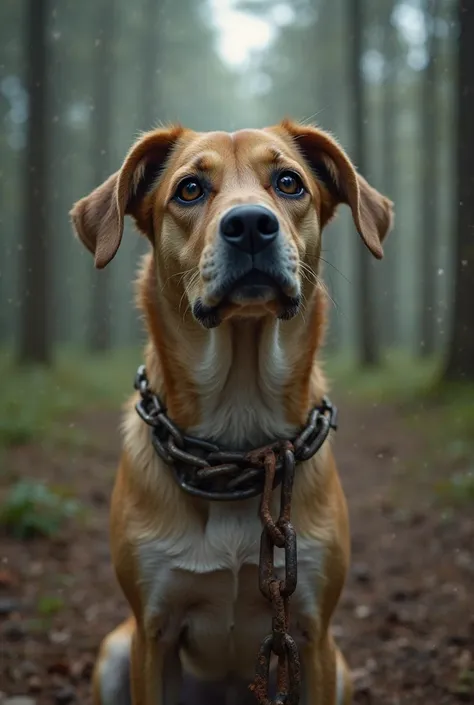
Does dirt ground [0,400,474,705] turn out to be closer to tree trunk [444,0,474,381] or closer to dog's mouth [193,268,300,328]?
tree trunk [444,0,474,381]

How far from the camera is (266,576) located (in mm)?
1914

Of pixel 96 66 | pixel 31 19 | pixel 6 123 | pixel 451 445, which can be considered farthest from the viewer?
pixel 96 66

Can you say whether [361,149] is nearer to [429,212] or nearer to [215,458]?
[429,212]

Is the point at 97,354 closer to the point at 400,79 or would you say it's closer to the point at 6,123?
the point at 6,123

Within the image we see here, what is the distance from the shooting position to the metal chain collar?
6.01 feet

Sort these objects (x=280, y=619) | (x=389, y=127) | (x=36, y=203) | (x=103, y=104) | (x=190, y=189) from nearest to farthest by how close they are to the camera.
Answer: (x=280, y=619) → (x=190, y=189) → (x=36, y=203) → (x=103, y=104) → (x=389, y=127)

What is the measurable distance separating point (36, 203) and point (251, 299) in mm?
8048

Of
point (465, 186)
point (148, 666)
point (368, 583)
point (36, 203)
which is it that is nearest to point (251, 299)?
point (148, 666)

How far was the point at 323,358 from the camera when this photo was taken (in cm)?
346

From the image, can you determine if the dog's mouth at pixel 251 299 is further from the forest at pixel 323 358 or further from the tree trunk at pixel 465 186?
the tree trunk at pixel 465 186

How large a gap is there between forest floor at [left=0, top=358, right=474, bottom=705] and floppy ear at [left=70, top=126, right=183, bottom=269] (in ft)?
6.77

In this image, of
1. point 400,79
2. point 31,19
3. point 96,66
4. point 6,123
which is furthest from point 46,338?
point 400,79

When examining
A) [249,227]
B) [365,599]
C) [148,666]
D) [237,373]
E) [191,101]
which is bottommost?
[365,599]

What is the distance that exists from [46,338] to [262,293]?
363 inches
